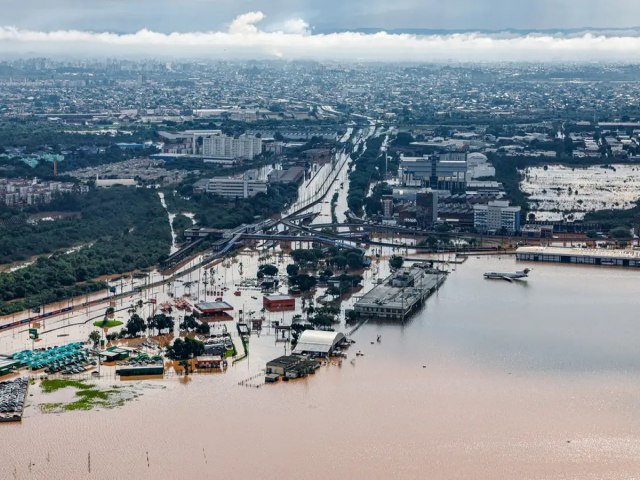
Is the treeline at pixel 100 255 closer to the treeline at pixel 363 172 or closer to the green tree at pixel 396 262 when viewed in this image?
the green tree at pixel 396 262

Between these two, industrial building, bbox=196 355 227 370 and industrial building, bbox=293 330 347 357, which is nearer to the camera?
industrial building, bbox=196 355 227 370

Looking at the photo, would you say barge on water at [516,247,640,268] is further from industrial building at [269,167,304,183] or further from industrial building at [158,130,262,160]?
industrial building at [158,130,262,160]

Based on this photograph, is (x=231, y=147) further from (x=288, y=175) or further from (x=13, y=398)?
(x=13, y=398)

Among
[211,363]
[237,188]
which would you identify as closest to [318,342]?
[211,363]

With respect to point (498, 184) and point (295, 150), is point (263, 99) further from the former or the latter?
point (498, 184)

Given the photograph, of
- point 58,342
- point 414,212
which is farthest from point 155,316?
point 414,212

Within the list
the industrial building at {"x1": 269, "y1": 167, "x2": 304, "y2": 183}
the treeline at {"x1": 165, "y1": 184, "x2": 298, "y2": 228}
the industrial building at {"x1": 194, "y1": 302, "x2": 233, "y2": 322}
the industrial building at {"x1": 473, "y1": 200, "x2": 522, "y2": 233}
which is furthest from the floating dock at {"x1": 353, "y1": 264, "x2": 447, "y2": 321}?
the industrial building at {"x1": 269, "y1": 167, "x2": 304, "y2": 183}
